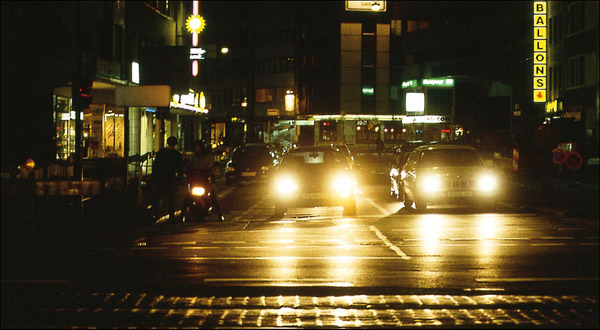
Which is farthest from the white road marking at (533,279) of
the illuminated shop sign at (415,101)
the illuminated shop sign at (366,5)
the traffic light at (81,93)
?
the illuminated shop sign at (415,101)

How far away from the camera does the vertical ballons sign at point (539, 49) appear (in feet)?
148

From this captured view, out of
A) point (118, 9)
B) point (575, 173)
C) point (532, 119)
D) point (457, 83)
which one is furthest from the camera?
point (457, 83)

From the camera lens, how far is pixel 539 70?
45531mm


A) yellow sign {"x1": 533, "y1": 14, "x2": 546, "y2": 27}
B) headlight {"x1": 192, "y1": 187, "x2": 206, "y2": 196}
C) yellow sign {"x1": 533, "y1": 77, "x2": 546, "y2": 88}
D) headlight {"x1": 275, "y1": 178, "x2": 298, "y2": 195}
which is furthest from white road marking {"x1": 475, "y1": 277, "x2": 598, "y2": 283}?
yellow sign {"x1": 533, "y1": 14, "x2": 546, "y2": 27}

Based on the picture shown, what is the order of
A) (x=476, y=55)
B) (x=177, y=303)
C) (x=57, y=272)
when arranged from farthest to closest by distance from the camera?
A: (x=476, y=55)
(x=57, y=272)
(x=177, y=303)

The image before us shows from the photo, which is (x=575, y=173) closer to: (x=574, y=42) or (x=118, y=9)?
(x=574, y=42)

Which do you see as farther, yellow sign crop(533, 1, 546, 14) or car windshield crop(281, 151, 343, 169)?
yellow sign crop(533, 1, 546, 14)

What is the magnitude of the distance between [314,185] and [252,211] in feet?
9.34

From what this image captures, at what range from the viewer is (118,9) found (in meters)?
38.6

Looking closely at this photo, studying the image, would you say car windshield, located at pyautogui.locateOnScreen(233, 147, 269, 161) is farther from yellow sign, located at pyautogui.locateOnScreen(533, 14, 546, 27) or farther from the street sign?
yellow sign, located at pyautogui.locateOnScreen(533, 14, 546, 27)

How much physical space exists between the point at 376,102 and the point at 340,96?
402 centimetres

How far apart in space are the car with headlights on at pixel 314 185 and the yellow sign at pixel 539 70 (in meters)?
28.2

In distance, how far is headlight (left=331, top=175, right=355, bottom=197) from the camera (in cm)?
1947

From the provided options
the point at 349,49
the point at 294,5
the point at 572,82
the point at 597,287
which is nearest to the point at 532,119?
the point at 572,82
